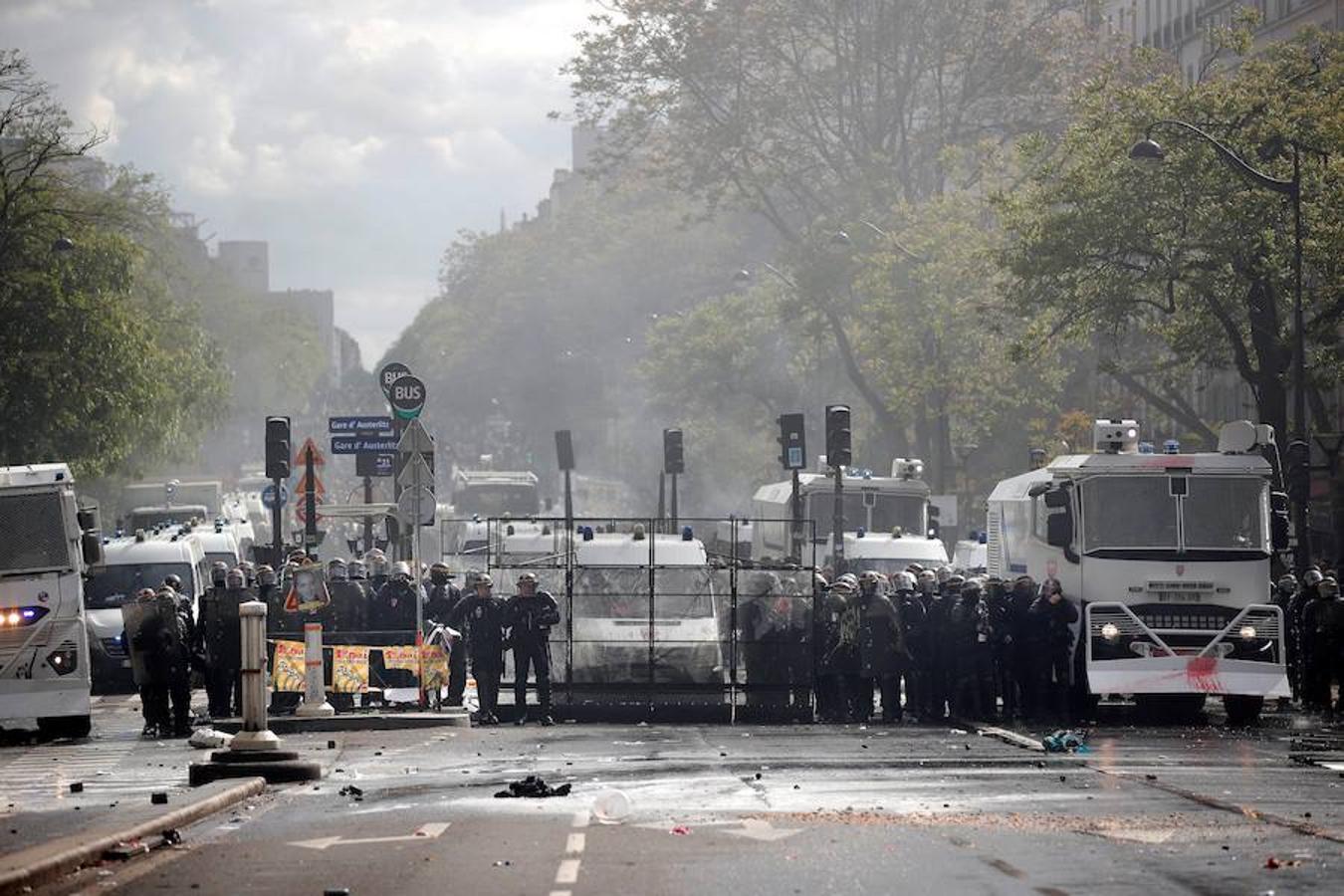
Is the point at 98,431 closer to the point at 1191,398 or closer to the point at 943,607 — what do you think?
the point at 943,607

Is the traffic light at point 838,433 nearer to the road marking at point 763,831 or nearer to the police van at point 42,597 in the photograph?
the police van at point 42,597

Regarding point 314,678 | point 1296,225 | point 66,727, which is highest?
point 1296,225

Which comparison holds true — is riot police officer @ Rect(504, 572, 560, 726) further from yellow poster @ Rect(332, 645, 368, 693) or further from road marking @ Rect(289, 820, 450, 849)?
road marking @ Rect(289, 820, 450, 849)

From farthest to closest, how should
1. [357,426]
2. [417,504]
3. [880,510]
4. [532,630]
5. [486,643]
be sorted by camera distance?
[880,510]
[357,426]
[417,504]
[486,643]
[532,630]

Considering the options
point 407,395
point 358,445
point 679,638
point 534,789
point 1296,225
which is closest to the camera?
point 534,789

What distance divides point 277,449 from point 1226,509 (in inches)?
613

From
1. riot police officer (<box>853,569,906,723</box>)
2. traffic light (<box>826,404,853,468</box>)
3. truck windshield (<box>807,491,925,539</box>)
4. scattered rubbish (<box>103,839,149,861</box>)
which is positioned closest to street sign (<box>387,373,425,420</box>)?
riot police officer (<box>853,569,906,723</box>)

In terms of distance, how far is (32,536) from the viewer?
2819 cm

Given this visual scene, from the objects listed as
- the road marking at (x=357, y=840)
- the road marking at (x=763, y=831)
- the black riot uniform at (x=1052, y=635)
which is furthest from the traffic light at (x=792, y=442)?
the road marking at (x=357, y=840)

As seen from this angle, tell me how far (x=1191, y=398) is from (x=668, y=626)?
56.5 metres

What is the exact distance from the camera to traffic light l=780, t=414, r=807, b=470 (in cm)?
4397

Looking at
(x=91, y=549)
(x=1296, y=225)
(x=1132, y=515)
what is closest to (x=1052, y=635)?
(x=1132, y=515)

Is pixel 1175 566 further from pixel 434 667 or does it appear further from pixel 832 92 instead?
pixel 832 92

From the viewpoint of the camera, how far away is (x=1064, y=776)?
20766 millimetres
